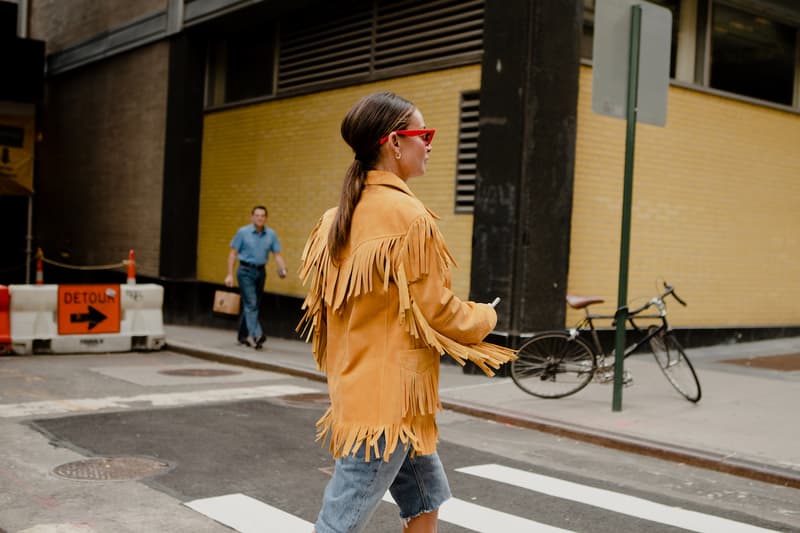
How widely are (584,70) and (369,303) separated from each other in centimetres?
951

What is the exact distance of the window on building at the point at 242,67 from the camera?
654 inches

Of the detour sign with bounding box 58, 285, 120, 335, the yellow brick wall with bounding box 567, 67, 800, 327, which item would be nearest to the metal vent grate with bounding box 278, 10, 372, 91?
the yellow brick wall with bounding box 567, 67, 800, 327

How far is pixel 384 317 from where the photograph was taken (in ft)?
9.71

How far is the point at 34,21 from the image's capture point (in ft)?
79.2

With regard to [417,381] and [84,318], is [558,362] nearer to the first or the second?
[417,381]

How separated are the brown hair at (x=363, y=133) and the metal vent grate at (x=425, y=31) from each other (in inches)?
358

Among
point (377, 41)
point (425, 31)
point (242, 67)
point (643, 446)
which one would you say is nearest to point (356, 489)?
point (643, 446)

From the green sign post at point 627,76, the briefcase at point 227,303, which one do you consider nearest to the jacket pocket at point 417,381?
the green sign post at point 627,76

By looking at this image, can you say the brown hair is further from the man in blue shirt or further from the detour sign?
the detour sign

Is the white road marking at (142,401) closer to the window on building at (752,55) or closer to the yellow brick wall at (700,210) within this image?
the yellow brick wall at (700,210)

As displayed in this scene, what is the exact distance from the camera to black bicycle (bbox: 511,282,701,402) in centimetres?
902

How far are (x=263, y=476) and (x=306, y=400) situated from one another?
3.23 m

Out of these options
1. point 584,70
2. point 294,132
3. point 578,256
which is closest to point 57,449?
point 578,256

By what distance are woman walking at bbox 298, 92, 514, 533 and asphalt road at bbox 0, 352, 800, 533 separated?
2116 millimetres
